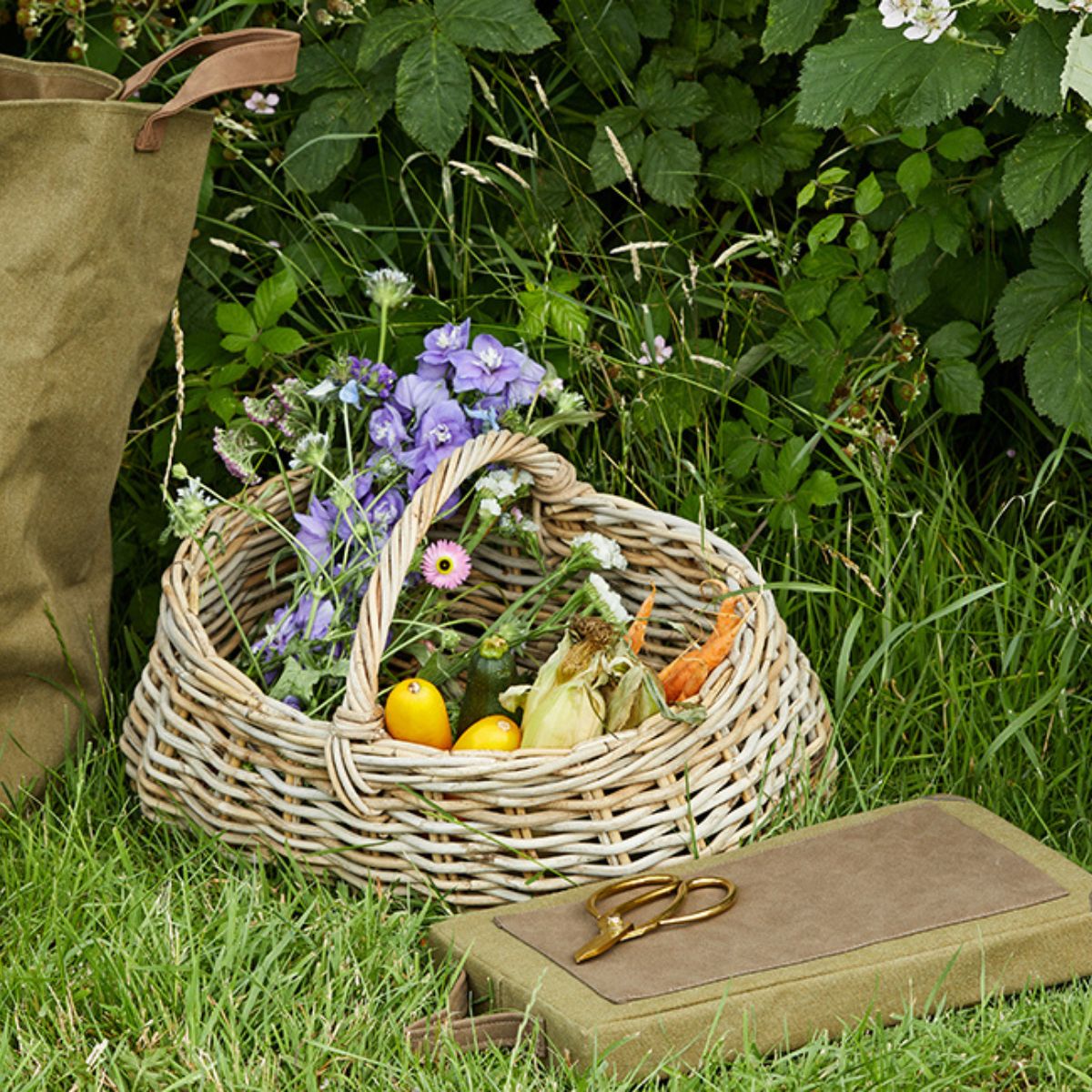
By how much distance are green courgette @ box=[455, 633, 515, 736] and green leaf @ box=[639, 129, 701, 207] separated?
0.76m

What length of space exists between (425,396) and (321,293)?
40 cm

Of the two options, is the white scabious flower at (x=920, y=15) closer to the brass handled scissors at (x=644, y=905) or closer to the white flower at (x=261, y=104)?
the white flower at (x=261, y=104)

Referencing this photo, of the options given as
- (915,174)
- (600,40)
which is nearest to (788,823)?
(915,174)

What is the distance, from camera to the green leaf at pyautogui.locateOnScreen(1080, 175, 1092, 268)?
189 cm

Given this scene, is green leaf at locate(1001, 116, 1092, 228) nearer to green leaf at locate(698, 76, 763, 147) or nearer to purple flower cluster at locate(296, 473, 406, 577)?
green leaf at locate(698, 76, 763, 147)

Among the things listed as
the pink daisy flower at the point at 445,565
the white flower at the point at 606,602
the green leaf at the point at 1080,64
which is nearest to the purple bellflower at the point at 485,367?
the pink daisy flower at the point at 445,565

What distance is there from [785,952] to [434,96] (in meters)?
1.24

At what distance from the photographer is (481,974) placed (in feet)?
5.04

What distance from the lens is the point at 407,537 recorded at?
1.80 metres

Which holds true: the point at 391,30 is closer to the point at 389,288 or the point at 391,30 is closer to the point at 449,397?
the point at 389,288

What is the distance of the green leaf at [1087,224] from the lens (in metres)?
1.89

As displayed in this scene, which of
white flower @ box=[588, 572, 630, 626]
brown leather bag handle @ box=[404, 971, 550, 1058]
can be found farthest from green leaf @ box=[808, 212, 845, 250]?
brown leather bag handle @ box=[404, 971, 550, 1058]

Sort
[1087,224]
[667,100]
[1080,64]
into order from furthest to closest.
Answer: [667,100], [1087,224], [1080,64]

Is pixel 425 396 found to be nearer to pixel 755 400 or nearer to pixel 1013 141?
pixel 755 400
